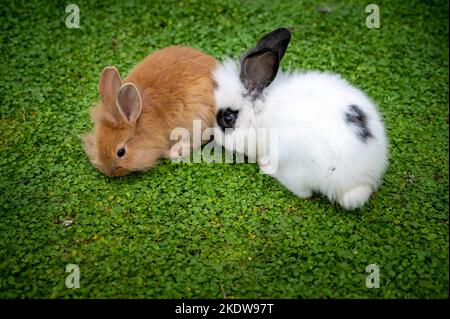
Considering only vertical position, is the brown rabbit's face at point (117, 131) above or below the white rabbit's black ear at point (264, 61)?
below

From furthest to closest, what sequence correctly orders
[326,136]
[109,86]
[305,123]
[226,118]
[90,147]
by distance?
1. [226,118]
2. [90,147]
3. [109,86]
4. [305,123]
5. [326,136]

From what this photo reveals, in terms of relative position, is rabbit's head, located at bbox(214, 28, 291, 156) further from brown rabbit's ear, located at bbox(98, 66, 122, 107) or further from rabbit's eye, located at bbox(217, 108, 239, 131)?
brown rabbit's ear, located at bbox(98, 66, 122, 107)

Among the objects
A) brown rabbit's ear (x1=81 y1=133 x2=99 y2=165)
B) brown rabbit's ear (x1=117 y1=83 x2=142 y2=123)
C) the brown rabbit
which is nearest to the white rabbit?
the brown rabbit

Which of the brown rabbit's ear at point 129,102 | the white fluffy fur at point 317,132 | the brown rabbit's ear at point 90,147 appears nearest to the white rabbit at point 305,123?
the white fluffy fur at point 317,132

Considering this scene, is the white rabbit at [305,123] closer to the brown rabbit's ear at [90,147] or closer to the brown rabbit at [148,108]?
the brown rabbit at [148,108]

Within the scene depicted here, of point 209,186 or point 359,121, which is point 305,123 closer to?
point 359,121

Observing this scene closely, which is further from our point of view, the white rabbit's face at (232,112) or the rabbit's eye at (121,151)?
the white rabbit's face at (232,112)

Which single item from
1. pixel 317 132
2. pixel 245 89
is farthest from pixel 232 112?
pixel 317 132
